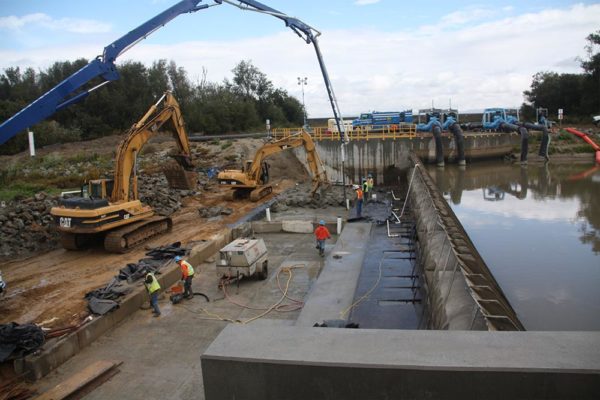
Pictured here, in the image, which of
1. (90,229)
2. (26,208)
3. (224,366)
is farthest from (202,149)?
(224,366)

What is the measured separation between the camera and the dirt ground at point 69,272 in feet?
35.2

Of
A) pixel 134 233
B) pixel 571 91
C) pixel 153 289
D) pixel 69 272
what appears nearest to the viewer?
pixel 153 289

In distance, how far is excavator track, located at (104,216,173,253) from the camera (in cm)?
1520

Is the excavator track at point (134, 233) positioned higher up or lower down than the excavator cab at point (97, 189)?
lower down

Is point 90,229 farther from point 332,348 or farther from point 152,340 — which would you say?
point 332,348

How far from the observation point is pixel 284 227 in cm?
1900

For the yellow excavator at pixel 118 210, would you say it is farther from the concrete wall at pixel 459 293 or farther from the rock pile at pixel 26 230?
the concrete wall at pixel 459 293

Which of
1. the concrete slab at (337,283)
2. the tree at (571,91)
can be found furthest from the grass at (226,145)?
the tree at (571,91)

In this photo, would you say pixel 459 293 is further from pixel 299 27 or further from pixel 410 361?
pixel 299 27

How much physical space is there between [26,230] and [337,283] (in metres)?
12.8

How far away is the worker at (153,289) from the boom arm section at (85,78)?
22.2ft

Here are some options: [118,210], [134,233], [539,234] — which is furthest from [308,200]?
[539,234]

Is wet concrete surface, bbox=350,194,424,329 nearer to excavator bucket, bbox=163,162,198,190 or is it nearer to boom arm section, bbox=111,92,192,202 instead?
boom arm section, bbox=111,92,192,202

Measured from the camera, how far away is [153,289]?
10398 millimetres
